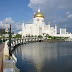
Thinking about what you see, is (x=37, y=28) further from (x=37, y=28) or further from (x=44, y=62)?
(x=44, y=62)

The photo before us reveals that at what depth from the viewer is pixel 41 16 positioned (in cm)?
7488

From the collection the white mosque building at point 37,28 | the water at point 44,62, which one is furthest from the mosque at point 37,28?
the water at point 44,62

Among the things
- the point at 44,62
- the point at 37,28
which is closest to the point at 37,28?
the point at 37,28

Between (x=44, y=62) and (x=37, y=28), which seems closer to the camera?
(x=44, y=62)

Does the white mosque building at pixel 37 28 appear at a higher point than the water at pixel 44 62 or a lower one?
higher

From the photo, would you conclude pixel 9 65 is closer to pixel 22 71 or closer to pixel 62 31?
pixel 22 71

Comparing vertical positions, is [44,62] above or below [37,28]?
below

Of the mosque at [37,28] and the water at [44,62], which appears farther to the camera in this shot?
the mosque at [37,28]

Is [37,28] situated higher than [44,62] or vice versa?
[37,28]

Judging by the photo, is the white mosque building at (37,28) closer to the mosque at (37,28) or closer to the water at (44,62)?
the mosque at (37,28)

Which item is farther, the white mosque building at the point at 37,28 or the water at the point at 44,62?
the white mosque building at the point at 37,28

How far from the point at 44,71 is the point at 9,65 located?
4526 mm

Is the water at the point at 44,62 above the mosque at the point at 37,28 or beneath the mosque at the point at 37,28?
beneath

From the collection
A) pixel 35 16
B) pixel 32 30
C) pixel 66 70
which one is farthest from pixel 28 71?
pixel 35 16
